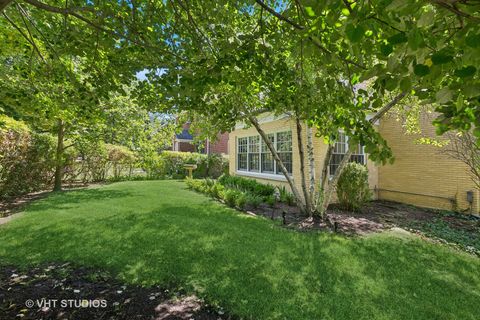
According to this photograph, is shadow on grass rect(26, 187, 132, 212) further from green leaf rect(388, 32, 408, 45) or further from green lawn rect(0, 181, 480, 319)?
green leaf rect(388, 32, 408, 45)

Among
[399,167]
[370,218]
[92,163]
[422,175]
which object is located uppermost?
[92,163]

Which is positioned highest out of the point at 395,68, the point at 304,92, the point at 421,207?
the point at 304,92

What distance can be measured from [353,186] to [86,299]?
8.01m

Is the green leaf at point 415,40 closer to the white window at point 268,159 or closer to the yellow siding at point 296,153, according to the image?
the yellow siding at point 296,153

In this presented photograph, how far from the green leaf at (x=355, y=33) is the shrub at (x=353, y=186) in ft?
26.8

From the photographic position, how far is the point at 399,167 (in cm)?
1109

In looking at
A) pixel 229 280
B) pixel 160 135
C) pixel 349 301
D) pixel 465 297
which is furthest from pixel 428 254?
pixel 160 135

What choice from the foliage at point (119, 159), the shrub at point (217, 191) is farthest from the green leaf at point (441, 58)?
the foliage at point (119, 159)

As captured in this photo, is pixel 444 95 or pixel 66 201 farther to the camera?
pixel 66 201

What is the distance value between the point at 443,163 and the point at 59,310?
1184 centimetres

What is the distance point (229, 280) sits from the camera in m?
3.69

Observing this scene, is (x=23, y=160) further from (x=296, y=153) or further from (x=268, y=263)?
(x=296, y=153)

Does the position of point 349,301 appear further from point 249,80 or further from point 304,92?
point 249,80

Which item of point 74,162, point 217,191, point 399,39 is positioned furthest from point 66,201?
point 399,39
